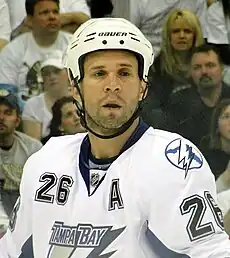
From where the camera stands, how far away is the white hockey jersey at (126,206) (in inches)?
77.6

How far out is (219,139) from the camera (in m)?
4.22

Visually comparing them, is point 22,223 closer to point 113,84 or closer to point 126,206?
point 126,206

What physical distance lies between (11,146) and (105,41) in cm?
227

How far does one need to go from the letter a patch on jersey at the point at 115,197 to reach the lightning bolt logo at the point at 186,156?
0.58 ft

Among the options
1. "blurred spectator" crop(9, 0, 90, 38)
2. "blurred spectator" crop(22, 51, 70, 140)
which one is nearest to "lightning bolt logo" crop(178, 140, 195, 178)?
"blurred spectator" crop(22, 51, 70, 140)

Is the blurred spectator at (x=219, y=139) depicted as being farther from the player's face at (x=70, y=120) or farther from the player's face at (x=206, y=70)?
the player's face at (x=70, y=120)

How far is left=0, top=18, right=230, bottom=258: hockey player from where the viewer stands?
1.98 metres

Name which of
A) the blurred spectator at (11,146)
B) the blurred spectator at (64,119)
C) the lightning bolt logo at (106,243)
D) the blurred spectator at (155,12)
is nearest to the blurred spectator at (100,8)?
the blurred spectator at (155,12)

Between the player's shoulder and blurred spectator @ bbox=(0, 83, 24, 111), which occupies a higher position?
the player's shoulder

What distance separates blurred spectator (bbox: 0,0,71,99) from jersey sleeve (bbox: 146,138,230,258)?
2578 mm

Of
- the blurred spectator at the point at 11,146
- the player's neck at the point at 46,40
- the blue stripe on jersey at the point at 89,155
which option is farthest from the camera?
the player's neck at the point at 46,40

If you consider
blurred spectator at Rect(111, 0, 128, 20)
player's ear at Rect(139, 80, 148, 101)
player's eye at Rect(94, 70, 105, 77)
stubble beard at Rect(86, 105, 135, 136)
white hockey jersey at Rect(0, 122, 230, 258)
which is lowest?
white hockey jersey at Rect(0, 122, 230, 258)

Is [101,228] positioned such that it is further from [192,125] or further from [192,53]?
[192,53]

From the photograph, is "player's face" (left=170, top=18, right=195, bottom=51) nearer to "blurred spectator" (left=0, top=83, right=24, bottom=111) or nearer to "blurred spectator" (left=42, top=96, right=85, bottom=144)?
"blurred spectator" (left=42, top=96, right=85, bottom=144)
